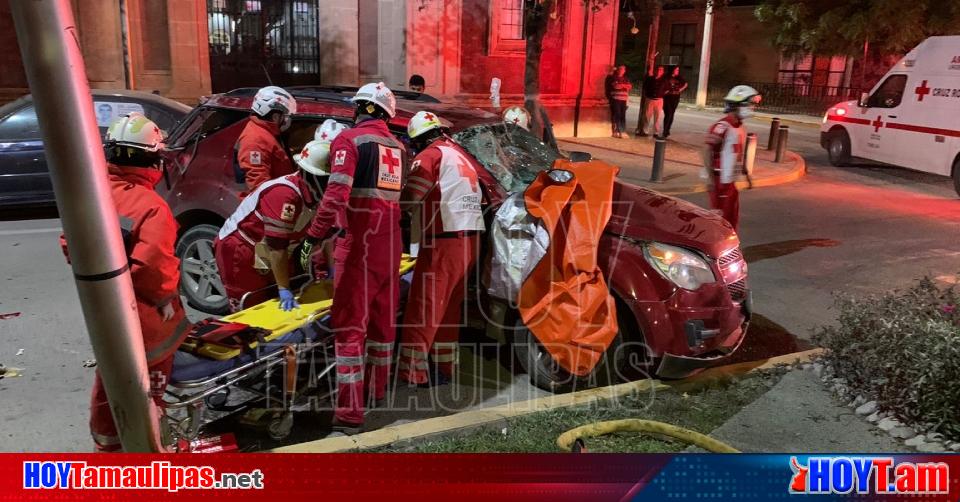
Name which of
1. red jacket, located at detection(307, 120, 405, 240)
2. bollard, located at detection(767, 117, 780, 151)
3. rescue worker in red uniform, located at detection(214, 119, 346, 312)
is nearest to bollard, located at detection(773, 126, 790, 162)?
bollard, located at detection(767, 117, 780, 151)

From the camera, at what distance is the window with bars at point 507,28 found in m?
16.6

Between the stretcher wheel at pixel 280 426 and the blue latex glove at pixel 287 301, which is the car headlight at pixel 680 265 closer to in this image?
the blue latex glove at pixel 287 301

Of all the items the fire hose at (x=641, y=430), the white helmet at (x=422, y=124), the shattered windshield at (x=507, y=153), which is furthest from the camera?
the shattered windshield at (x=507, y=153)

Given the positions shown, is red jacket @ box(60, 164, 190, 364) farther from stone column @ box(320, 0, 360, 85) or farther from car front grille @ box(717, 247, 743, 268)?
stone column @ box(320, 0, 360, 85)

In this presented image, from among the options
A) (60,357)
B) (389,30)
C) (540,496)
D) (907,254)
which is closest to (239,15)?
(389,30)

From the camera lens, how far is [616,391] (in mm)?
4637

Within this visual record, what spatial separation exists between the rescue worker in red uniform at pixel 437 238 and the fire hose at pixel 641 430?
47.6 inches

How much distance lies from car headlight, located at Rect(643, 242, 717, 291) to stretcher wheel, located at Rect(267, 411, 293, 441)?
2.33m

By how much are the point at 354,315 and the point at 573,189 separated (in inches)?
60.8

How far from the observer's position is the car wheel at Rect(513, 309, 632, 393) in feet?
15.9

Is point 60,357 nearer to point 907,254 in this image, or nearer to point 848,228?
point 907,254

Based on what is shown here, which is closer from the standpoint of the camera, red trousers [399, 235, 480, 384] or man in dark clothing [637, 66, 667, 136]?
red trousers [399, 235, 480, 384]

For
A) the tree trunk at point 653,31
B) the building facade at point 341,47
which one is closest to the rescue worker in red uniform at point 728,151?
the building facade at point 341,47

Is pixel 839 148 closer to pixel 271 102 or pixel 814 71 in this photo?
pixel 271 102
